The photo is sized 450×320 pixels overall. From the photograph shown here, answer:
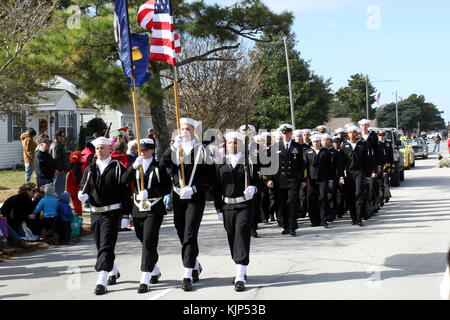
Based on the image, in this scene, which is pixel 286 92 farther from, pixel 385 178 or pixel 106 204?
pixel 106 204

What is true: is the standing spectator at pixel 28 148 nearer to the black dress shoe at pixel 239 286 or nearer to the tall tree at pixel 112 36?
the tall tree at pixel 112 36

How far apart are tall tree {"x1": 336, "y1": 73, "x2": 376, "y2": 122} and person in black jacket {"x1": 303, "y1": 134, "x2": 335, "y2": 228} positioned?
2435 inches

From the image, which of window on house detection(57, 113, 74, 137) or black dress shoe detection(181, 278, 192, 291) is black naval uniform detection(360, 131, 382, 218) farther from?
window on house detection(57, 113, 74, 137)

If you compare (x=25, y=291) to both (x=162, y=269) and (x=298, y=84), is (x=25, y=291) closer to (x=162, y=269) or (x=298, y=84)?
(x=162, y=269)

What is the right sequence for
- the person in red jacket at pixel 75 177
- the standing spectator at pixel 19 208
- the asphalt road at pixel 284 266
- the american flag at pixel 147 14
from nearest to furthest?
the asphalt road at pixel 284 266
the american flag at pixel 147 14
the standing spectator at pixel 19 208
the person in red jacket at pixel 75 177

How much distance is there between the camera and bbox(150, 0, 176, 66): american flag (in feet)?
26.4

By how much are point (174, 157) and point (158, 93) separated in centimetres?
818

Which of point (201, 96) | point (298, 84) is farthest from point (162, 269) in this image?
point (298, 84)

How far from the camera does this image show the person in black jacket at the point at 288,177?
32.9 feet

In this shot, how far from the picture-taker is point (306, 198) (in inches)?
458

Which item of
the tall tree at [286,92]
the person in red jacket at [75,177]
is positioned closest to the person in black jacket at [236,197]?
the person in red jacket at [75,177]

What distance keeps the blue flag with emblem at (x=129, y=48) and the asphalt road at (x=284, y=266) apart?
2.89 metres

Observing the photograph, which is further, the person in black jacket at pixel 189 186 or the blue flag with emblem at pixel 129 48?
the blue flag with emblem at pixel 129 48

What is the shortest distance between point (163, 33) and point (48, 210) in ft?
12.5
